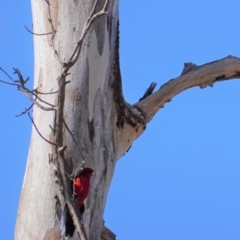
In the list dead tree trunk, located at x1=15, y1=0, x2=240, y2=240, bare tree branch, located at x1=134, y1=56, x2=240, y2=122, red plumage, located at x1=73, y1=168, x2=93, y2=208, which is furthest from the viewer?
Result: bare tree branch, located at x1=134, y1=56, x2=240, y2=122

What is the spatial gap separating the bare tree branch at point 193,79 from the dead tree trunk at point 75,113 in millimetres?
149

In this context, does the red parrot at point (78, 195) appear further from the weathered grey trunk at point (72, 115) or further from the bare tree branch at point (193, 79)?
the bare tree branch at point (193, 79)

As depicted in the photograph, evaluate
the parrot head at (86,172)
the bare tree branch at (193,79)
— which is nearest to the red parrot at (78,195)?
the parrot head at (86,172)

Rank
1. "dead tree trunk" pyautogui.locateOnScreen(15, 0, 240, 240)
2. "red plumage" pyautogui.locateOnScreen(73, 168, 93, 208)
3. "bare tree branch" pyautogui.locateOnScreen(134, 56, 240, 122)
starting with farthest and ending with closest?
"bare tree branch" pyautogui.locateOnScreen(134, 56, 240, 122) → "dead tree trunk" pyautogui.locateOnScreen(15, 0, 240, 240) → "red plumage" pyautogui.locateOnScreen(73, 168, 93, 208)

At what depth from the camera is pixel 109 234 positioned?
6.43 ft

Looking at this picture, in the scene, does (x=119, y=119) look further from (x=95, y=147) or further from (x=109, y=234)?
(x=109, y=234)

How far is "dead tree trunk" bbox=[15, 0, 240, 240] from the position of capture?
1.43 m

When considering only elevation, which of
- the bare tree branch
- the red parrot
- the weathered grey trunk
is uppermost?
the bare tree branch

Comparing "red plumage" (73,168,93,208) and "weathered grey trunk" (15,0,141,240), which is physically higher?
"weathered grey trunk" (15,0,141,240)

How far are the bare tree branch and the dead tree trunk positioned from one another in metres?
0.15

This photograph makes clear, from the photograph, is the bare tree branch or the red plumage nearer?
the red plumage

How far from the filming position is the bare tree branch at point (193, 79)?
200 centimetres

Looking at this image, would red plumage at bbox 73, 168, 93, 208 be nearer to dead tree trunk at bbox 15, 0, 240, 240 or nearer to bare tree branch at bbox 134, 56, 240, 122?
dead tree trunk at bbox 15, 0, 240, 240

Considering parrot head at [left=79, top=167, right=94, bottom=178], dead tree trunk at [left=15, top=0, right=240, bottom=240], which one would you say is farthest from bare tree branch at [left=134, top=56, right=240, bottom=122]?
parrot head at [left=79, top=167, right=94, bottom=178]
